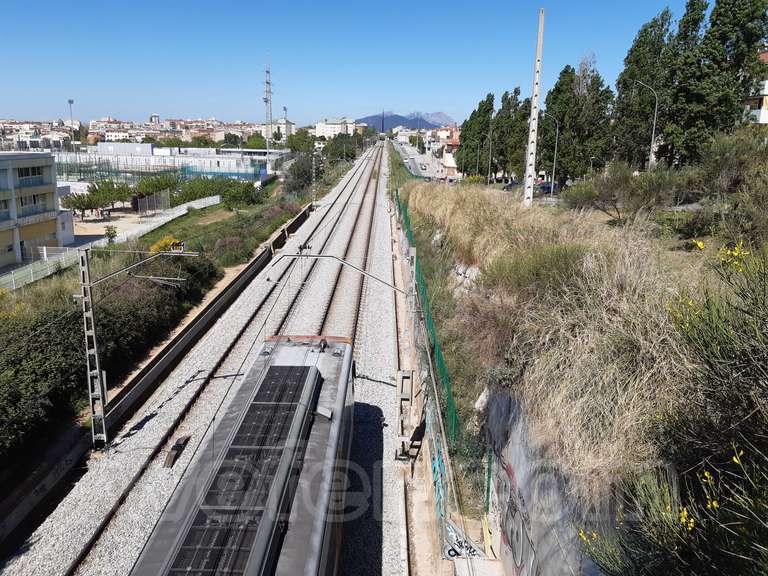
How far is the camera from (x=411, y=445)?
1077cm

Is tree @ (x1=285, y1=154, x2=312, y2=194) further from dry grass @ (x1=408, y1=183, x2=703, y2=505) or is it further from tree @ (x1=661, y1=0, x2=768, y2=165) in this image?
dry grass @ (x1=408, y1=183, x2=703, y2=505)

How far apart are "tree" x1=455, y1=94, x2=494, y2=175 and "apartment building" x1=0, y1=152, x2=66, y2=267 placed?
37197mm

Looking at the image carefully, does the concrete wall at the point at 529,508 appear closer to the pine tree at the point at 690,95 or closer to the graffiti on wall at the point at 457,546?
the graffiti on wall at the point at 457,546

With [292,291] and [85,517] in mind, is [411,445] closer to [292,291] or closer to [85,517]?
[85,517]

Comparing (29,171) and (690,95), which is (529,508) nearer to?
(690,95)

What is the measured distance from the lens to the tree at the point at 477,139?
55094 millimetres

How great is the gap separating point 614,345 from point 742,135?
12904 mm

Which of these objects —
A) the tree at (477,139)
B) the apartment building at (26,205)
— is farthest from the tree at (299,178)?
the apartment building at (26,205)

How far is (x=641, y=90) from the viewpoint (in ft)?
126

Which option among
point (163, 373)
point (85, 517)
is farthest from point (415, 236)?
point (85, 517)

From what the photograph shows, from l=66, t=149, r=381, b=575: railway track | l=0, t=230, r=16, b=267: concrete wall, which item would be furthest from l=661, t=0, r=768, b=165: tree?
l=0, t=230, r=16, b=267: concrete wall

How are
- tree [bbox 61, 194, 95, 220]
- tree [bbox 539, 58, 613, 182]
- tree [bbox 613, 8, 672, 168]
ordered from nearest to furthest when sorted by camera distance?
tree [bbox 539, 58, 613, 182] < tree [bbox 613, 8, 672, 168] < tree [bbox 61, 194, 95, 220]

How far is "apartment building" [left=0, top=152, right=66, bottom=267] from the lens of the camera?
3070 cm

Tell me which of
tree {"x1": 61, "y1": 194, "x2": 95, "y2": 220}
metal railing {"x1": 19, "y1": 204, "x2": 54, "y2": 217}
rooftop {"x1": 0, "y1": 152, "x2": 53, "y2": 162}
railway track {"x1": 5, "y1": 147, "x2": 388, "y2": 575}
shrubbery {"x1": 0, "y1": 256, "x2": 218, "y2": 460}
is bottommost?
railway track {"x1": 5, "y1": 147, "x2": 388, "y2": 575}
